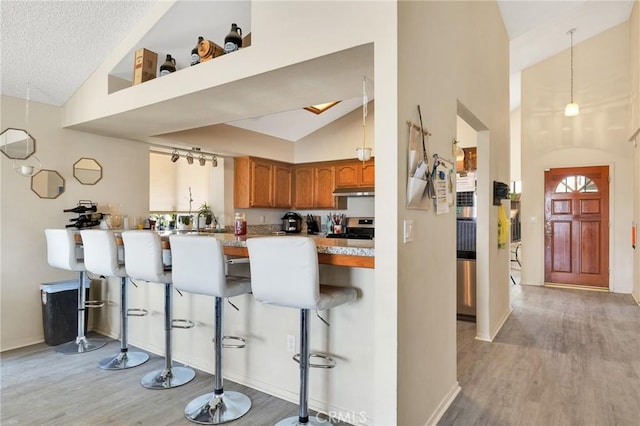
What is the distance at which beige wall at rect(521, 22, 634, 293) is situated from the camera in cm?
584

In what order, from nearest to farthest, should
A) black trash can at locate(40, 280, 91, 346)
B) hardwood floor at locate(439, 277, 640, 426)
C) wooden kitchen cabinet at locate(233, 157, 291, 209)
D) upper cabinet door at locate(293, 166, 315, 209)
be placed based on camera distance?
1. hardwood floor at locate(439, 277, 640, 426)
2. black trash can at locate(40, 280, 91, 346)
3. wooden kitchen cabinet at locate(233, 157, 291, 209)
4. upper cabinet door at locate(293, 166, 315, 209)

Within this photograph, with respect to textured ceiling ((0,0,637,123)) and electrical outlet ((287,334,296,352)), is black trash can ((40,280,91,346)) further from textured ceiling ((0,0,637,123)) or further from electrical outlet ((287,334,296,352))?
electrical outlet ((287,334,296,352))

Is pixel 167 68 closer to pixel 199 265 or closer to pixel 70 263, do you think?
pixel 199 265

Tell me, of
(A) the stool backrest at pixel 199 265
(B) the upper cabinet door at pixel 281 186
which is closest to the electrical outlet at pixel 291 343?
(A) the stool backrest at pixel 199 265

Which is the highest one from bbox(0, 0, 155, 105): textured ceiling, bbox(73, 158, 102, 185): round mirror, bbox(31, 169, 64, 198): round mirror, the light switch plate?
bbox(0, 0, 155, 105): textured ceiling

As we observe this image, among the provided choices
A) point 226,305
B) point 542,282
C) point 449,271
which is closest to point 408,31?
point 449,271

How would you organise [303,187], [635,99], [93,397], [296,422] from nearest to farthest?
[296,422], [93,397], [635,99], [303,187]

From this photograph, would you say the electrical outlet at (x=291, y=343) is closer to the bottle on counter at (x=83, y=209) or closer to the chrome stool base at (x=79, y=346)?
the chrome stool base at (x=79, y=346)

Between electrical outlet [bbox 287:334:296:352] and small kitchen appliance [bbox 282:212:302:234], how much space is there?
3683 millimetres

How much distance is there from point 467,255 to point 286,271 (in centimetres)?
309

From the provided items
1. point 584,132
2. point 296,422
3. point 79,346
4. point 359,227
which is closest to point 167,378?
point 296,422

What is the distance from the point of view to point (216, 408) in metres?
2.27

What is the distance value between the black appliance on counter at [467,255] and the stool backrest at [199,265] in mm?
3084

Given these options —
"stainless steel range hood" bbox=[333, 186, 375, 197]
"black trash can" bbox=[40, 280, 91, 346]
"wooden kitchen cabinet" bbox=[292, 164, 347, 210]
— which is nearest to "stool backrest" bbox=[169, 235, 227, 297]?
"black trash can" bbox=[40, 280, 91, 346]
